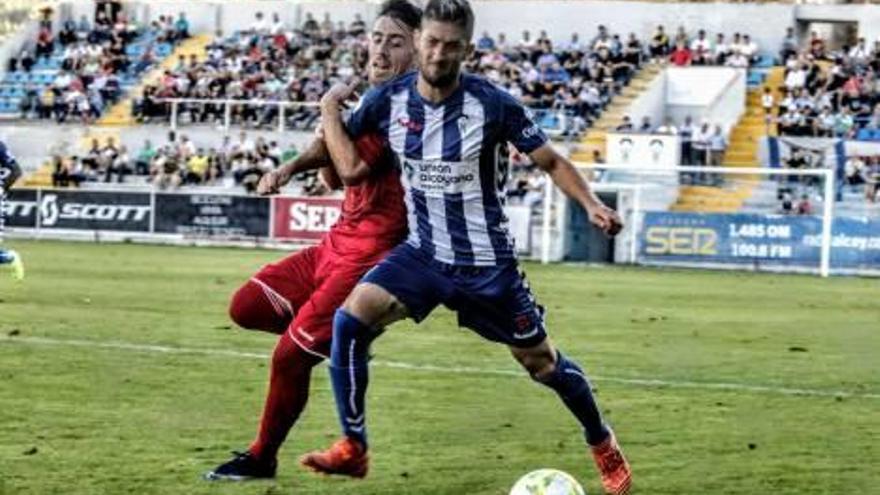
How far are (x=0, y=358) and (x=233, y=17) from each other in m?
44.9

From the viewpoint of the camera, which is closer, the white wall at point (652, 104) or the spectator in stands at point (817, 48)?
the white wall at point (652, 104)

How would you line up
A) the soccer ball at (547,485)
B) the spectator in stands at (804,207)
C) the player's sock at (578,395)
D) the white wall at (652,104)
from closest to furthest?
the soccer ball at (547,485)
the player's sock at (578,395)
the spectator in stands at (804,207)
the white wall at (652,104)

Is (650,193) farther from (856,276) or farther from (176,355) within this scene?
(176,355)

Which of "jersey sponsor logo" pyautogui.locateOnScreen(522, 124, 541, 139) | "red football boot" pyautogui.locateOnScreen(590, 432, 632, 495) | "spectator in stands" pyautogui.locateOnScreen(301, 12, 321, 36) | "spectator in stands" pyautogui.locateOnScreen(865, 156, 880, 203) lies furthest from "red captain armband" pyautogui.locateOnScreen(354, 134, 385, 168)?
"spectator in stands" pyautogui.locateOnScreen(301, 12, 321, 36)

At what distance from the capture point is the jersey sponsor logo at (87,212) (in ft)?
134

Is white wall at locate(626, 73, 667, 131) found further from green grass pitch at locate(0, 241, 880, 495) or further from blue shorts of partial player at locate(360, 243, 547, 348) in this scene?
blue shorts of partial player at locate(360, 243, 547, 348)

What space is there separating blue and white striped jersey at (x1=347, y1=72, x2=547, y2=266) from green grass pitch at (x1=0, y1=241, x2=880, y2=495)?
116cm

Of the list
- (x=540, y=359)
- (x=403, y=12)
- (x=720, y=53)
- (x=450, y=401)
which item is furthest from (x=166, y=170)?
(x=540, y=359)

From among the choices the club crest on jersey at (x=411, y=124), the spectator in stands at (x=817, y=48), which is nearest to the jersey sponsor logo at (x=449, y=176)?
the club crest on jersey at (x=411, y=124)

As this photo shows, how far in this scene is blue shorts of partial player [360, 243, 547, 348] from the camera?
8.51 meters

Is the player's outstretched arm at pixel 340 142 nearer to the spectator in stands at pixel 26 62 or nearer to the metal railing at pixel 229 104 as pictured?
the metal railing at pixel 229 104

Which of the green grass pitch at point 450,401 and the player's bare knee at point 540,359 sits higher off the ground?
Answer: the player's bare knee at point 540,359

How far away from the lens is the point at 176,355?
48.6 ft

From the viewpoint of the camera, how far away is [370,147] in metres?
8.79
